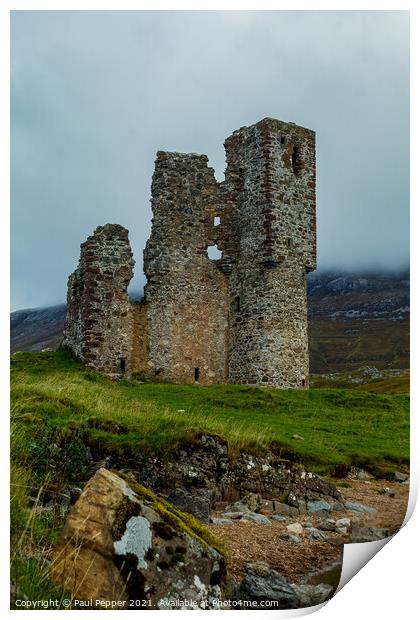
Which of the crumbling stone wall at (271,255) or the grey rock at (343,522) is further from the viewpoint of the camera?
the crumbling stone wall at (271,255)

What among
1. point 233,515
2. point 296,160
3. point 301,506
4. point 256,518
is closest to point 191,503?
point 233,515

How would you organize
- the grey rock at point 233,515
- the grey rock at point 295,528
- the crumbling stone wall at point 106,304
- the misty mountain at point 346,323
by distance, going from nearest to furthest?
the grey rock at point 295,528, the grey rock at point 233,515, the misty mountain at point 346,323, the crumbling stone wall at point 106,304

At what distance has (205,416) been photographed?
14477 millimetres

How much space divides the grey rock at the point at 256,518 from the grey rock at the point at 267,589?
1868 millimetres

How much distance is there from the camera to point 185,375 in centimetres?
2319

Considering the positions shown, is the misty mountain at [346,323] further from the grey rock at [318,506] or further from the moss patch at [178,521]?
the moss patch at [178,521]

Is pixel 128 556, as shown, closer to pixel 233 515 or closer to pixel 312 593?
pixel 312 593

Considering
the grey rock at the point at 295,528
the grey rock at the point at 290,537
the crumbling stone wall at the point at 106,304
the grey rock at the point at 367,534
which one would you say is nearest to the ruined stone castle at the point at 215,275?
the crumbling stone wall at the point at 106,304

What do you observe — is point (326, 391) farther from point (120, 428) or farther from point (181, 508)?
point (181, 508)

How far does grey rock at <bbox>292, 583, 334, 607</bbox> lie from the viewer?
673cm

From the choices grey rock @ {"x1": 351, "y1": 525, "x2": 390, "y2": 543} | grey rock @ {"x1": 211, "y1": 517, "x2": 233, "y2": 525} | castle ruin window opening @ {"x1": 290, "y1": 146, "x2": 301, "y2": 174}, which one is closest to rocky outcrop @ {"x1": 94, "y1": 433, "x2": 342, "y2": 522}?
grey rock @ {"x1": 211, "y1": 517, "x2": 233, "y2": 525}

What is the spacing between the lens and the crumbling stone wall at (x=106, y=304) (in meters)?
22.2

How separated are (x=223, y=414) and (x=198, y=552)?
9.83 meters
